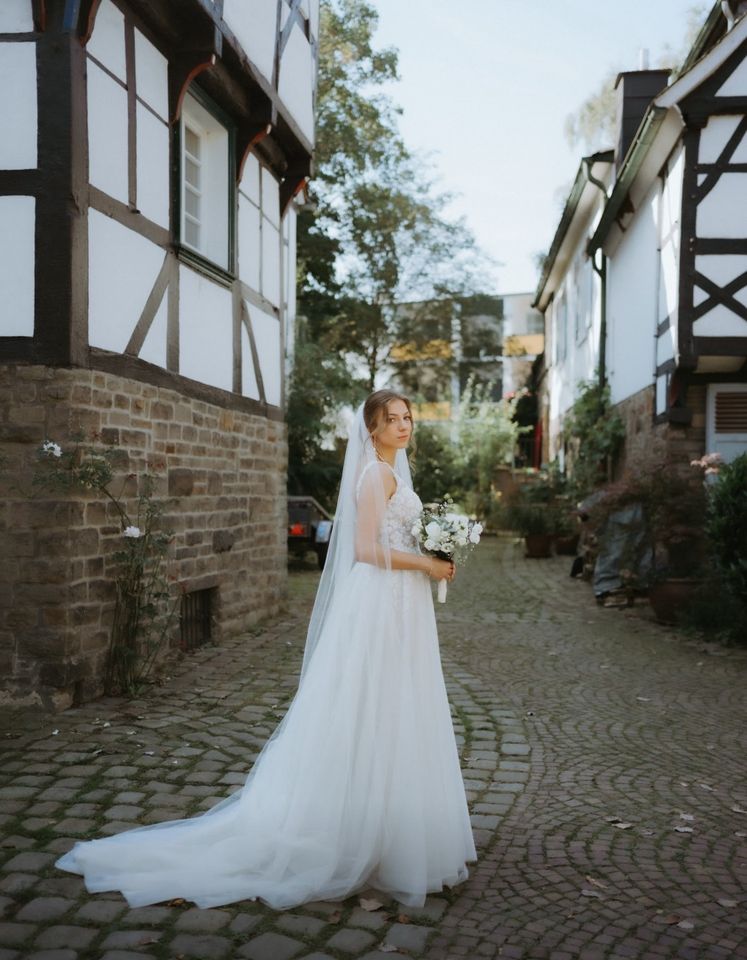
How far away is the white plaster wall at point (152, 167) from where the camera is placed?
6.35 metres

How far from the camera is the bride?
322cm

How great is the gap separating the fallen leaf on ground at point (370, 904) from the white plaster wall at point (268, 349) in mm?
6537

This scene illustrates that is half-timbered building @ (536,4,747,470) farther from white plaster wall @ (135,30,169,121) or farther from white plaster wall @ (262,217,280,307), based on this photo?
white plaster wall @ (135,30,169,121)

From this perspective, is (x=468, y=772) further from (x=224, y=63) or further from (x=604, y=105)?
(x=604, y=105)

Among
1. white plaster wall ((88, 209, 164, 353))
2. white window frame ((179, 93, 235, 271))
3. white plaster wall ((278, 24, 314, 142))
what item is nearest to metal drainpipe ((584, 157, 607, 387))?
white plaster wall ((278, 24, 314, 142))

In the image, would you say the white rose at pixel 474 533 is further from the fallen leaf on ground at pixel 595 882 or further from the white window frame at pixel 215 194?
the white window frame at pixel 215 194

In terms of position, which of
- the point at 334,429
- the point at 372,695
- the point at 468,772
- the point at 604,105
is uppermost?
the point at 604,105

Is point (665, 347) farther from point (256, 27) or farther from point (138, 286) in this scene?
point (138, 286)

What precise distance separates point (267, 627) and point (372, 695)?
220 inches

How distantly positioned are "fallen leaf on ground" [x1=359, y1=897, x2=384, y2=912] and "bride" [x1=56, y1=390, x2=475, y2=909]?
0.21 ft

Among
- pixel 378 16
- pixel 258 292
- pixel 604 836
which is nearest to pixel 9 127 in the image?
pixel 258 292

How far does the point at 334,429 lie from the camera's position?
17.7 metres

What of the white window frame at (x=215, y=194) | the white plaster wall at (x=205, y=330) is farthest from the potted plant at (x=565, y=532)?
the white window frame at (x=215, y=194)

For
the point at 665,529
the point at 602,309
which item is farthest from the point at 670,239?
the point at 602,309
